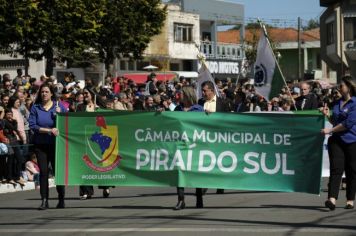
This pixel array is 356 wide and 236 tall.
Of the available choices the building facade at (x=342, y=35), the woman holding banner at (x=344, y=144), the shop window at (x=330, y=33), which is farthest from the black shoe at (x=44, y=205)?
the shop window at (x=330, y=33)

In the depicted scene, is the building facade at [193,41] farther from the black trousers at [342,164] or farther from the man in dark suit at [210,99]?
the black trousers at [342,164]

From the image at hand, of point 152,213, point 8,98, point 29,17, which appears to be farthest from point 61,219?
point 29,17

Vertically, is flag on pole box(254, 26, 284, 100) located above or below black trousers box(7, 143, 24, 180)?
above

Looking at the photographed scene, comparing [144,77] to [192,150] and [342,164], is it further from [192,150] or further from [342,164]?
[342,164]

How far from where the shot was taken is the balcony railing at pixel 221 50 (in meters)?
70.0

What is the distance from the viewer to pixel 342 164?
11.3m

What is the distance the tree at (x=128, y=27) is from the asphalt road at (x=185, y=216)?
29561 millimetres

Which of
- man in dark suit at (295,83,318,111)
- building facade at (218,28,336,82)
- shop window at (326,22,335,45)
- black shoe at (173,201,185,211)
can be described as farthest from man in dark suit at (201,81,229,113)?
building facade at (218,28,336,82)

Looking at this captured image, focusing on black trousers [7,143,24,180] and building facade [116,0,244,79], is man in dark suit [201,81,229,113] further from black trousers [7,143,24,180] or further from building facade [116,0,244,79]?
building facade [116,0,244,79]

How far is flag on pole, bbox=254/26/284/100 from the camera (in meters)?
15.0

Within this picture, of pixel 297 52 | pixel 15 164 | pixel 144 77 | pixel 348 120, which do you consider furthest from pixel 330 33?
pixel 348 120

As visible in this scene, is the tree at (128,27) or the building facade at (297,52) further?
the building facade at (297,52)

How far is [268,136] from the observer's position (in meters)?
11.5

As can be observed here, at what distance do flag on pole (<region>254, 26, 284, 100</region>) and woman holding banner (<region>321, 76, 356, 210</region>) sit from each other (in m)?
3.51
